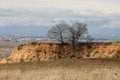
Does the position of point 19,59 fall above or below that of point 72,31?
below

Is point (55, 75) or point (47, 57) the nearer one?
point (55, 75)

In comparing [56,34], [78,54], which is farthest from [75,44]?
[56,34]

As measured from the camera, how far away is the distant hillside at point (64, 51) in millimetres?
53819

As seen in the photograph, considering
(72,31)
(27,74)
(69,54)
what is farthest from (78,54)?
(27,74)

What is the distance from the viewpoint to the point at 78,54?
54.8m

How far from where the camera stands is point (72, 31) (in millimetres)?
60219

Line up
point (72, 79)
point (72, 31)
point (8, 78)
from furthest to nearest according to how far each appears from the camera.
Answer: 1. point (72, 31)
2. point (8, 78)
3. point (72, 79)

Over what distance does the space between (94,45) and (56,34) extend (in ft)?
25.5

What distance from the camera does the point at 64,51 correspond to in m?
55.3

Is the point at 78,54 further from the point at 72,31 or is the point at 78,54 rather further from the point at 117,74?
the point at 117,74

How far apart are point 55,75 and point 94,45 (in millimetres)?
30130

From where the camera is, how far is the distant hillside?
53819mm

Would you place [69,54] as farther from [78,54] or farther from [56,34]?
[56,34]

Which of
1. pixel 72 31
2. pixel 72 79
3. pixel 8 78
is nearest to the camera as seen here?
pixel 72 79
